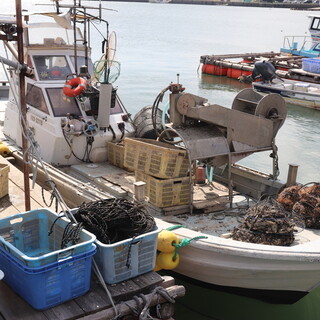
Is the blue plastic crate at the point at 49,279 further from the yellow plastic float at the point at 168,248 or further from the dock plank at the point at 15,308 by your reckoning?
the yellow plastic float at the point at 168,248

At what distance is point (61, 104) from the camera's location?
8641 mm

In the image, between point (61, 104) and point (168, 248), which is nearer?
point (168, 248)

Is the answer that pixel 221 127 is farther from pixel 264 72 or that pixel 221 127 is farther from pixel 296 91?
pixel 264 72

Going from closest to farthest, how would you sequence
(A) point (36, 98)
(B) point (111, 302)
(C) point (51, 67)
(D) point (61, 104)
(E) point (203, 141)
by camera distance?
(B) point (111, 302)
(E) point (203, 141)
(D) point (61, 104)
(A) point (36, 98)
(C) point (51, 67)

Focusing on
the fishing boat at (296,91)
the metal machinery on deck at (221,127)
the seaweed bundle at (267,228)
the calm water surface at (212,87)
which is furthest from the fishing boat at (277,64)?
the seaweed bundle at (267,228)

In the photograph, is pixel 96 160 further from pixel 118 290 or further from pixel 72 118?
pixel 118 290

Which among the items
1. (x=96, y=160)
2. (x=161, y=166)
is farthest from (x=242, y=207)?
(x=96, y=160)

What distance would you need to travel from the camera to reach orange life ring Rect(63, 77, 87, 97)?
27.3 ft

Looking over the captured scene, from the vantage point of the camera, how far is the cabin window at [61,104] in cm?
855

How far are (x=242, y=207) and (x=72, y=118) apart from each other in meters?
3.26

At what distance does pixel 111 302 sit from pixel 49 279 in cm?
64

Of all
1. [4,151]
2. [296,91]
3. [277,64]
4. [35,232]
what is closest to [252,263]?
[35,232]

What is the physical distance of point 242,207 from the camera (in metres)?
7.46

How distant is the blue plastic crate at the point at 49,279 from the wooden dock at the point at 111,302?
0.24 ft
